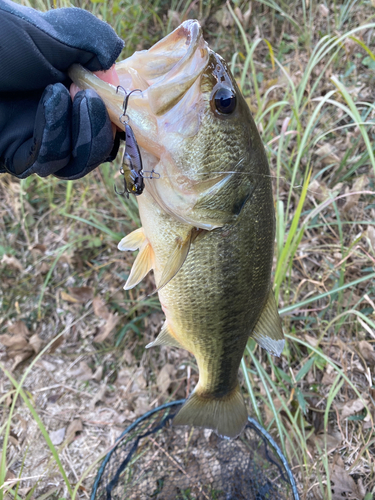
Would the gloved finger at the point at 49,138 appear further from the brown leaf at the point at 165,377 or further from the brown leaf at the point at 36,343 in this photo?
the brown leaf at the point at 36,343

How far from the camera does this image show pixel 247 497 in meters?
2.03

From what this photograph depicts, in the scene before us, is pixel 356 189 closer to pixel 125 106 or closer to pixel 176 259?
pixel 176 259

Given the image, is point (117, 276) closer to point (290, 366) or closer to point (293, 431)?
point (290, 366)

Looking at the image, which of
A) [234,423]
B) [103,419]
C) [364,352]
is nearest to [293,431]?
[234,423]

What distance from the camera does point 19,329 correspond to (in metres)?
2.71

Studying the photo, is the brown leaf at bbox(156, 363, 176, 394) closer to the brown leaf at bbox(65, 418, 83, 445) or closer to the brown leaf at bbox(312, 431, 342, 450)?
the brown leaf at bbox(65, 418, 83, 445)

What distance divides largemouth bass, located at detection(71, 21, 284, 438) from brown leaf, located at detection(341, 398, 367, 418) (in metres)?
0.76

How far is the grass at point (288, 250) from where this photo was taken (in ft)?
6.35

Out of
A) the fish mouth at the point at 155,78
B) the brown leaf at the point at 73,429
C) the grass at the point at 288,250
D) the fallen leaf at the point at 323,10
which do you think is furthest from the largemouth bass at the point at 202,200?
the fallen leaf at the point at 323,10

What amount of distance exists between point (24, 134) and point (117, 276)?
1661mm

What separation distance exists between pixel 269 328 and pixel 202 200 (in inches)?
27.9

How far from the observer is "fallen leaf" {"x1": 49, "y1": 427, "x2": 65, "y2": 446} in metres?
2.33

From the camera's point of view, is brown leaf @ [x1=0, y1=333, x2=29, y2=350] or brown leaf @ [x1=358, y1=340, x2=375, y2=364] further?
brown leaf @ [x1=0, y1=333, x2=29, y2=350]

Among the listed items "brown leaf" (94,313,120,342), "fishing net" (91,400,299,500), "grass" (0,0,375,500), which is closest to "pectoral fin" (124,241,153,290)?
"grass" (0,0,375,500)
